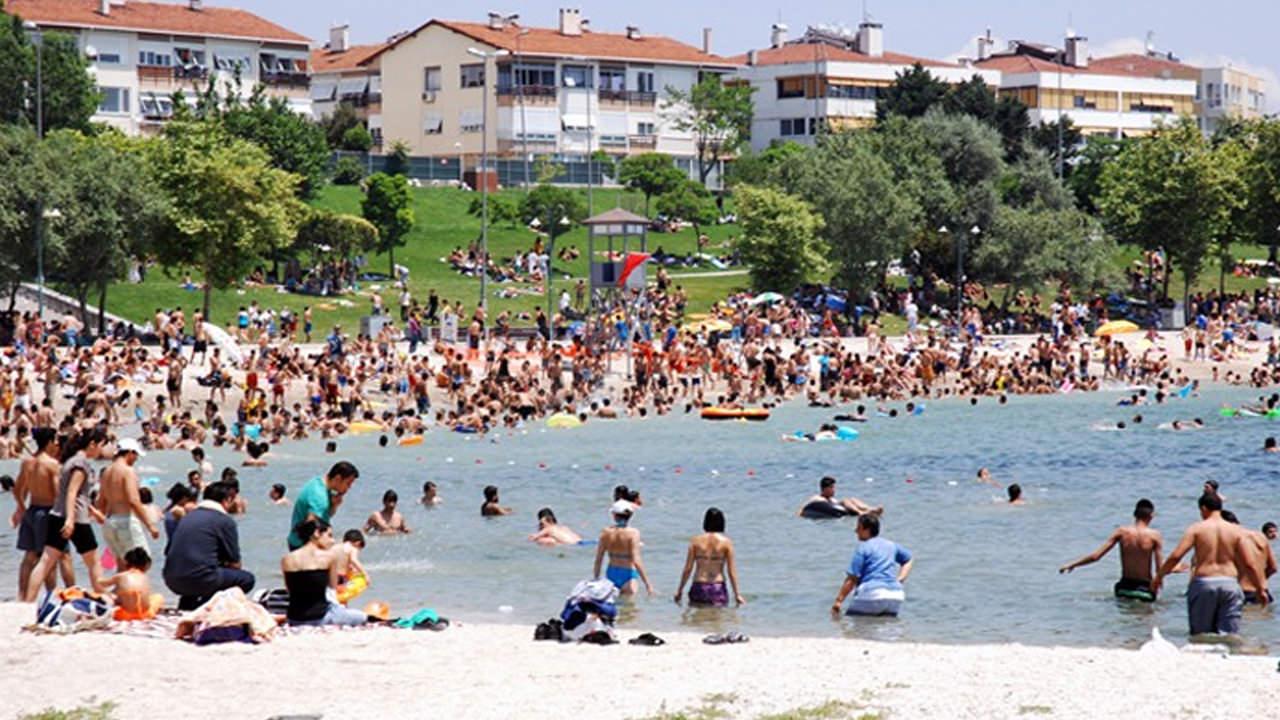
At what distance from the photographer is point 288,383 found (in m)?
44.1

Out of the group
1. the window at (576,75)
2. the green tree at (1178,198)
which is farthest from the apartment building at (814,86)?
the green tree at (1178,198)

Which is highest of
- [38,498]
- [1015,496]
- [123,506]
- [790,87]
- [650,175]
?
[790,87]

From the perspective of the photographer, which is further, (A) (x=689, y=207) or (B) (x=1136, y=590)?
(A) (x=689, y=207)

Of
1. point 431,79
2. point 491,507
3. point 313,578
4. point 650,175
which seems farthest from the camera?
point 431,79

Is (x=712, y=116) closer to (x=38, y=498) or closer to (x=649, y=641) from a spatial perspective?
(x=38, y=498)

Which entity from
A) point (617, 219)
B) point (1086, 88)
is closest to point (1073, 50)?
point (1086, 88)

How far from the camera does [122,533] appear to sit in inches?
686

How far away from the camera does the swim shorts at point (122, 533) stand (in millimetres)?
17422

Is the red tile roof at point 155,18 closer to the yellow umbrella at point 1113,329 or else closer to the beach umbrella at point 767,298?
the beach umbrella at point 767,298

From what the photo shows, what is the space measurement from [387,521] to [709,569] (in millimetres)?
7492

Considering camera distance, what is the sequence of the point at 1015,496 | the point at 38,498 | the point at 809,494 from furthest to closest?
the point at 809,494 < the point at 1015,496 < the point at 38,498

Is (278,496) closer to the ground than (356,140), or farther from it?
closer to the ground

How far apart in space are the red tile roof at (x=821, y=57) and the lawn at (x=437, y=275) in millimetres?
19406

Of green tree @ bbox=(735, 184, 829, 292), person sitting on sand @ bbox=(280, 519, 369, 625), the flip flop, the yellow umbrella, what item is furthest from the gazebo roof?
person sitting on sand @ bbox=(280, 519, 369, 625)
